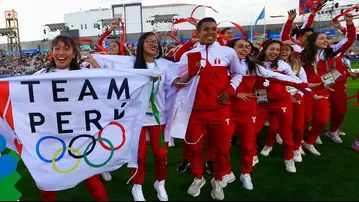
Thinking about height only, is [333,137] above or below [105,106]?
below

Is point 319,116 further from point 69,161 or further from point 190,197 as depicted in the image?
point 69,161

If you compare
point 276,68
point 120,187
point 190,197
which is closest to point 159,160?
point 190,197

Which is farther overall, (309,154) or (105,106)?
(309,154)

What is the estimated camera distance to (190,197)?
3293mm

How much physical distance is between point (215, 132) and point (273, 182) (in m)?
1.05

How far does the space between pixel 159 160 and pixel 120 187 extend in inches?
30.8

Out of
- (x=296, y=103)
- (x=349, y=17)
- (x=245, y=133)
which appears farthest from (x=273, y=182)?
(x=349, y=17)

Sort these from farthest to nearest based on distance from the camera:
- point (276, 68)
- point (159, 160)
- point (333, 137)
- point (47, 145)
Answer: point (333, 137), point (276, 68), point (159, 160), point (47, 145)

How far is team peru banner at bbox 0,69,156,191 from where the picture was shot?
242cm

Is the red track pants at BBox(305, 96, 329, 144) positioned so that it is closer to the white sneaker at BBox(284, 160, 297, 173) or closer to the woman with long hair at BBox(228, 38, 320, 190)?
the white sneaker at BBox(284, 160, 297, 173)

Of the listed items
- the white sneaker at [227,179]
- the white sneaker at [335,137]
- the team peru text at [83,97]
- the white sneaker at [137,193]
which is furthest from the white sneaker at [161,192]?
the white sneaker at [335,137]

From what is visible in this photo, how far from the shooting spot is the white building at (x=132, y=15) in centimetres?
5250

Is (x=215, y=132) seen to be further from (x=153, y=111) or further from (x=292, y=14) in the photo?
(x=292, y=14)

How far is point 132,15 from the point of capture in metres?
53.5
